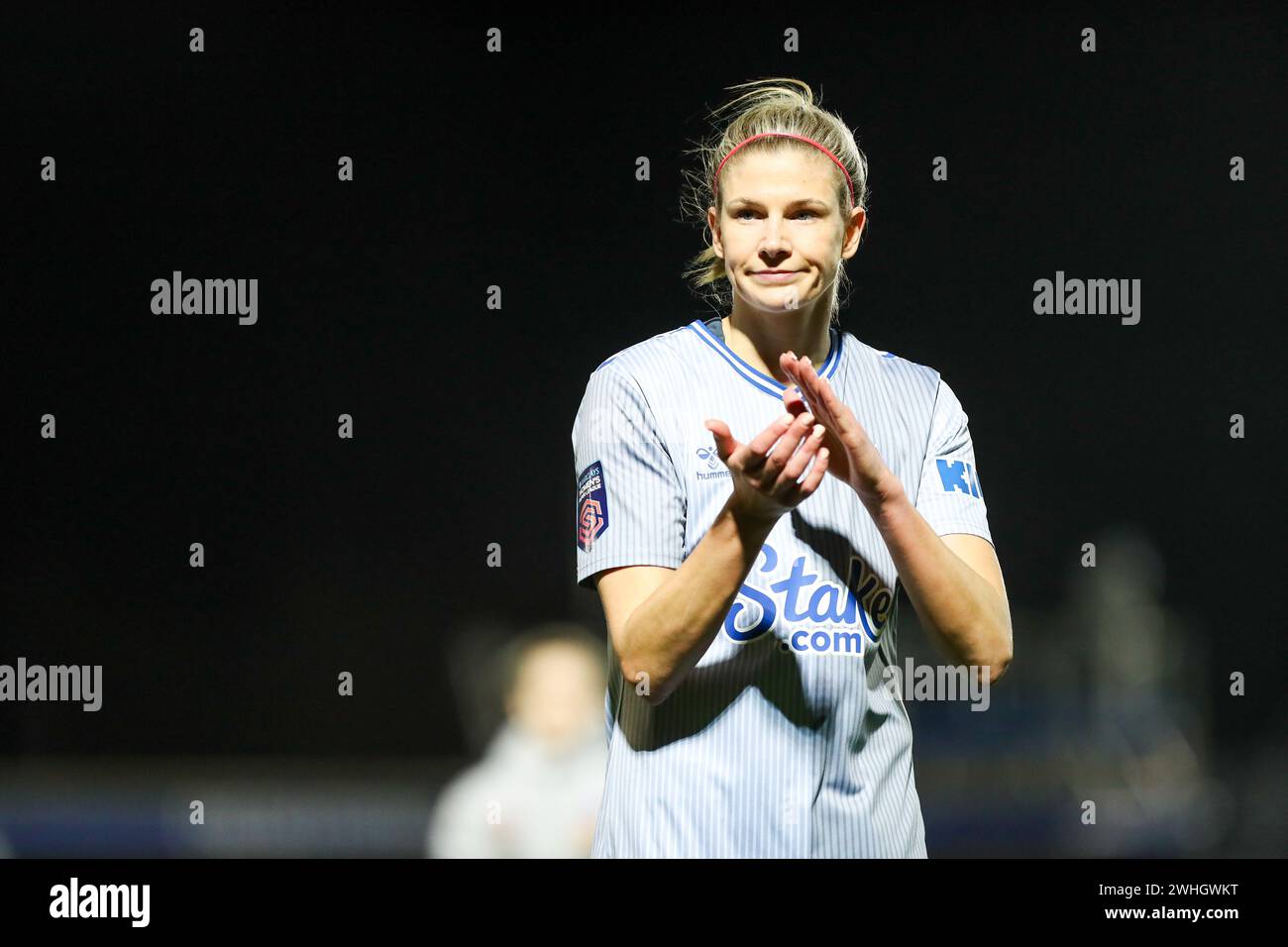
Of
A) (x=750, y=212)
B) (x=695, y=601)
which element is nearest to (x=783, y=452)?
(x=695, y=601)

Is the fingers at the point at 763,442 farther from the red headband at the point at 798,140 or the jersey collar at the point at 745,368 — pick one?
the red headband at the point at 798,140

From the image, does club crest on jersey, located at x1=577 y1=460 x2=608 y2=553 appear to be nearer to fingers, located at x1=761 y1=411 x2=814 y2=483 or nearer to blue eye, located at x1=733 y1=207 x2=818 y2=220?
fingers, located at x1=761 y1=411 x2=814 y2=483

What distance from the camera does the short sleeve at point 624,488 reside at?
148cm

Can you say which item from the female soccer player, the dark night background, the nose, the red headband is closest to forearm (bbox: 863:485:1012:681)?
the female soccer player

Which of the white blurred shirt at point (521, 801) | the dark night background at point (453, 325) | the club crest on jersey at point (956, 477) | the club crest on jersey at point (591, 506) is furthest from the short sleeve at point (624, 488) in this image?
the dark night background at point (453, 325)

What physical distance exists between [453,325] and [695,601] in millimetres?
2462

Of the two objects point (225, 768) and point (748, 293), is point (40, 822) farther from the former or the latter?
point (748, 293)

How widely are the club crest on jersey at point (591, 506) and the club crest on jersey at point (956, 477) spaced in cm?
43

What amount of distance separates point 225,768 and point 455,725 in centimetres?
62

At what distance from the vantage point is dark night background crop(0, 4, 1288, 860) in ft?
11.5

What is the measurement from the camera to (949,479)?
1.62m

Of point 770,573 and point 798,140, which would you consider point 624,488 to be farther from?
→ point 798,140

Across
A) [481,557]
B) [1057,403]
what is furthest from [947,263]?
[481,557]
